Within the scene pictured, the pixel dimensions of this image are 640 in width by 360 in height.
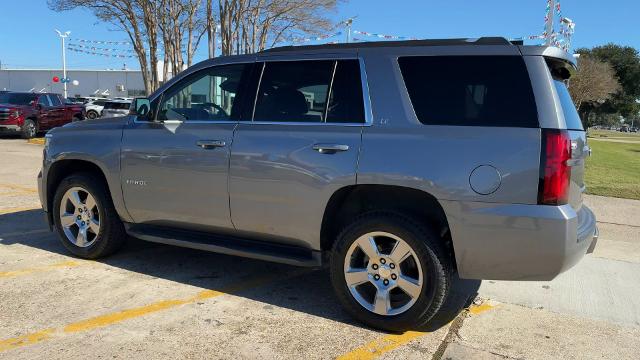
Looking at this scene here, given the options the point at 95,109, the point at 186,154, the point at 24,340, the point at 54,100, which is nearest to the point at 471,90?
the point at 186,154

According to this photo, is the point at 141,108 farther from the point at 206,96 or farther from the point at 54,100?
the point at 54,100

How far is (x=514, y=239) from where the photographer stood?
3.35 metres

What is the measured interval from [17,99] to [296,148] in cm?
2106

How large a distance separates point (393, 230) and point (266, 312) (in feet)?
3.94

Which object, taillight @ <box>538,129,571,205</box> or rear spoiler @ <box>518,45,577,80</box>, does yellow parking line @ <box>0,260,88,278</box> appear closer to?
taillight @ <box>538,129,571,205</box>

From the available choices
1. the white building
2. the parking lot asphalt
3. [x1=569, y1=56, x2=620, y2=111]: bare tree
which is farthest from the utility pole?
the white building

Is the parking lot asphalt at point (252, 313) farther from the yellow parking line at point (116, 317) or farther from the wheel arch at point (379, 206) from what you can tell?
the wheel arch at point (379, 206)

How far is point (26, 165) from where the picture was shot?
12609mm

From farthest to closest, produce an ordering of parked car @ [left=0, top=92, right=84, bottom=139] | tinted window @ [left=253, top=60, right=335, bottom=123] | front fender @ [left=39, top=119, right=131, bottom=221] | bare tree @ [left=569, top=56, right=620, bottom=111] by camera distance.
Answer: bare tree @ [left=569, top=56, right=620, bottom=111] < parked car @ [left=0, top=92, right=84, bottom=139] < front fender @ [left=39, top=119, right=131, bottom=221] < tinted window @ [left=253, top=60, right=335, bottom=123]

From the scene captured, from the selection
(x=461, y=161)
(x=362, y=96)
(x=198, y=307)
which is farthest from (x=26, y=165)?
(x=461, y=161)

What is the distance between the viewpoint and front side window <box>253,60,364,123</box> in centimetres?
397

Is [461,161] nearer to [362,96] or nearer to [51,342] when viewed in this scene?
[362,96]

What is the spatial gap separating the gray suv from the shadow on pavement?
0.40 metres

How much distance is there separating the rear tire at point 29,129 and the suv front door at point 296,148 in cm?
1966
